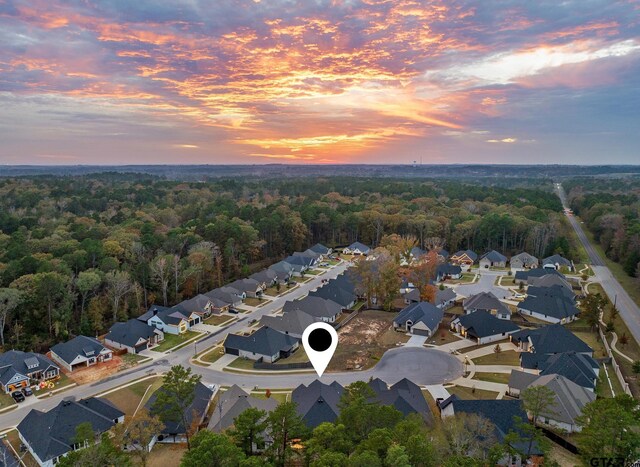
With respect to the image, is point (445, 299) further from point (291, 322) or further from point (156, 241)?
point (156, 241)

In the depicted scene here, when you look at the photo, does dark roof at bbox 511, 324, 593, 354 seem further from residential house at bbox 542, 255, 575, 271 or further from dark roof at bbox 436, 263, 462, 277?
residential house at bbox 542, 255, 575, 271

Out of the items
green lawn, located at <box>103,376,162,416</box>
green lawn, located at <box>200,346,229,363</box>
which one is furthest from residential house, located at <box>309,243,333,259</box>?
green lawn, located at <box>103,376,162,416</box>

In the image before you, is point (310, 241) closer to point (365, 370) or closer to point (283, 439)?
point (365, 370)

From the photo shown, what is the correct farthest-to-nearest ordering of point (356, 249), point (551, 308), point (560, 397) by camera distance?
point (356, 249) → point (551, 308) → point (560, 397)

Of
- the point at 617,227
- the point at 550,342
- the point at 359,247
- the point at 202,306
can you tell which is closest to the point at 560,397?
the point at 550,342

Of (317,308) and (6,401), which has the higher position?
(317,308)

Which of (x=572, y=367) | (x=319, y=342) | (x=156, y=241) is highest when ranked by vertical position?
(x=156, y=241)
